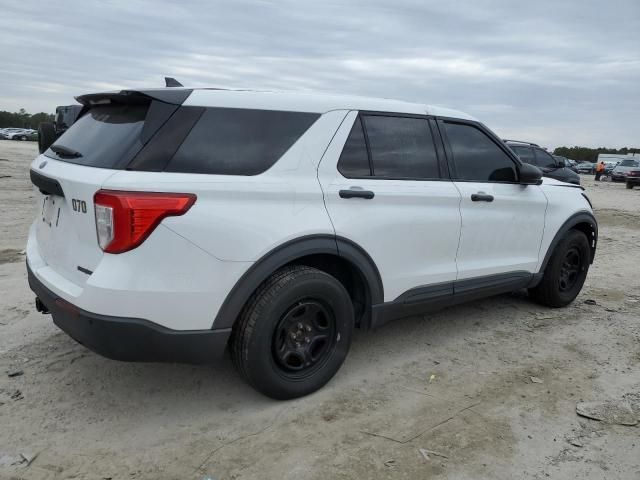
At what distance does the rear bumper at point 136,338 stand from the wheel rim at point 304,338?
15.2 inches

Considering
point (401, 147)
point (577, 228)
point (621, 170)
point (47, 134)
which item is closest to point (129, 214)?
point (401, 147)

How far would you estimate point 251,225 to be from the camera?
9.30ft

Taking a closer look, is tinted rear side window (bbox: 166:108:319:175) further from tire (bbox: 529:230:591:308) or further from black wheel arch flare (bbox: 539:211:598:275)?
tire (bbox: 529:230:591:308)

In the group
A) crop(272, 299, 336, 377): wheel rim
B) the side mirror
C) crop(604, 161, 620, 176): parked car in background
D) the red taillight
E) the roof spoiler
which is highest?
crop(604, 161, 620, 176): parked car in background

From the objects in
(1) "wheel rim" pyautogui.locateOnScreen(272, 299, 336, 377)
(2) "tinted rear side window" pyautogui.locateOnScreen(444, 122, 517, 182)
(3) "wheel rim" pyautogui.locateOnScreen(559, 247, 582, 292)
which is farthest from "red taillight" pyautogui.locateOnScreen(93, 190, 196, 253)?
(3) "wheel rim" pyautogui.locateOnScreen(559, 247, 582, 292)

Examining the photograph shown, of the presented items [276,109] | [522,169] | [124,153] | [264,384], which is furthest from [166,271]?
[522,169]

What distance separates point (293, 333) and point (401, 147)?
1485 millimetres

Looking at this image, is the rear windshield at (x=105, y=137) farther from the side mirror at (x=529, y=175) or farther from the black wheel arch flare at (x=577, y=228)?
the black wheel arch flare at (x=577, y=228)

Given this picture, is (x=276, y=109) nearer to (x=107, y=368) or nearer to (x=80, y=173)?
(x=80, y=173)

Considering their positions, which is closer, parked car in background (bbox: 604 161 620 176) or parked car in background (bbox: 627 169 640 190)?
parked car in background (bbox: 627 169 640 190)

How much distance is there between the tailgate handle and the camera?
9.64 ft

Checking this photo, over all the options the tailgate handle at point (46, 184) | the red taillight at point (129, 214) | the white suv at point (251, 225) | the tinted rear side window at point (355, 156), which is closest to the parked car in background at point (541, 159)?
the white suv at point (251, 225)

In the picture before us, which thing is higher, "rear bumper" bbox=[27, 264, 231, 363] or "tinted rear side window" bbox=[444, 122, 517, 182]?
"tinted rear side window" bbox=[444, 122, 517, 182]

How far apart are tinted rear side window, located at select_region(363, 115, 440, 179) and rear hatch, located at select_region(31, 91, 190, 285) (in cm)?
135
